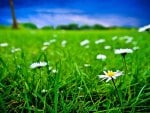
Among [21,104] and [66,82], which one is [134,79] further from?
[21,104]

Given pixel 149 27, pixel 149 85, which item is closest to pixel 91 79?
pixel 149 85

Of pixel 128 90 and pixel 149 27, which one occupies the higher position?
pixel 149 27

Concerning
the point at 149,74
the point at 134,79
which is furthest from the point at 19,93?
the point at 149,74

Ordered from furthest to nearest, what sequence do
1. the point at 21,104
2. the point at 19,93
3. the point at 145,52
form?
the point at 145,52 < the point at 19,93 < the point at 21,104

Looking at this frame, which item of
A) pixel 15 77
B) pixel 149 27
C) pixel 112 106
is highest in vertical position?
pixel 149 27

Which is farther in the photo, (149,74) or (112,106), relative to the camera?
(149,74)

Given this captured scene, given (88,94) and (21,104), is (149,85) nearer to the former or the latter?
(88,94)

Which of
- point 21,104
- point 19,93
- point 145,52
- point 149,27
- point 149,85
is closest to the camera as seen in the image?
point 21,104

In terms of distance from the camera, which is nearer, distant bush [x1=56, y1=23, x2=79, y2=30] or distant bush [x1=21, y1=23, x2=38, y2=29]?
distant bush [x1=56, y1=23, x2=79, y2=30]

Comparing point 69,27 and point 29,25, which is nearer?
point 69,27

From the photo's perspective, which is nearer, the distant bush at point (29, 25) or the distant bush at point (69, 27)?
the distant bush at point (69, 27)
